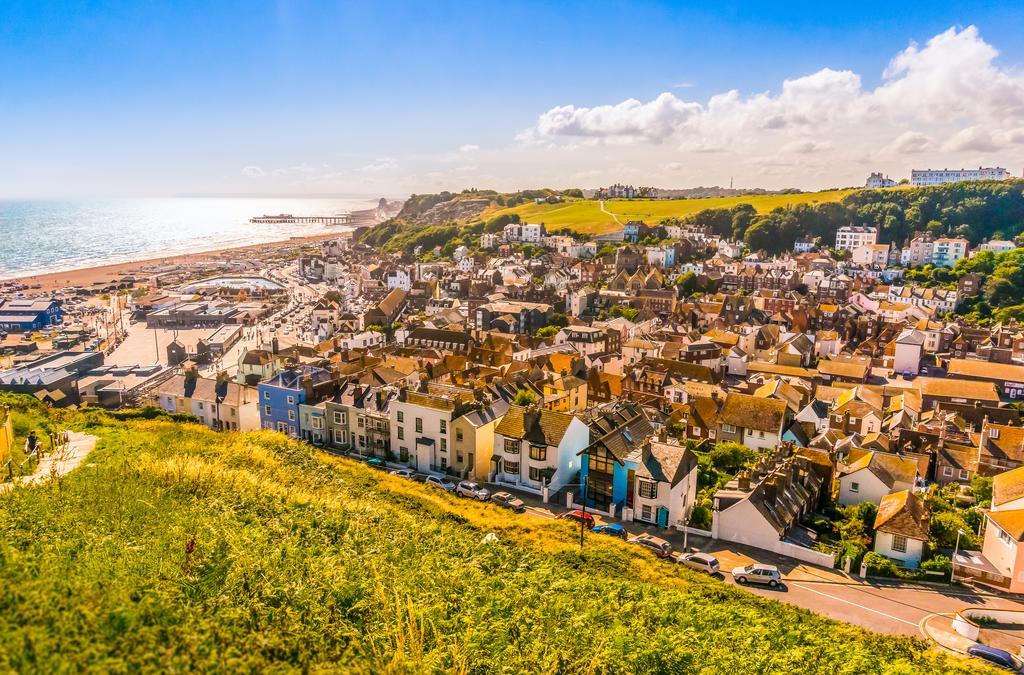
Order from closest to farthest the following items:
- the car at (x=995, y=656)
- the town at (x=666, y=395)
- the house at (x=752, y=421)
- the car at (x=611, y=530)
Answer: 1. the car at (x=995, y=656)
2. the town at (x=666, y=395)
3. the car at (x=611, y=530)
4. the house at (x=752, y=421)

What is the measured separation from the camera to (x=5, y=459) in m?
22.0

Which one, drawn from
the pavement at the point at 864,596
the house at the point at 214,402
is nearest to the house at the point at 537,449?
the pavement at the point at 864,596

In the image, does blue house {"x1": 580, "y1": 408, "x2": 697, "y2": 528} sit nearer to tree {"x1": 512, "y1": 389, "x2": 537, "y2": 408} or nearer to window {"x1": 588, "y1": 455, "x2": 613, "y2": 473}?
A: window {"x1": 588, "y1": 455, "x2": 613, "y2": 473}

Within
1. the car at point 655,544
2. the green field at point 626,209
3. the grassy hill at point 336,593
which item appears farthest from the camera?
the green field at point 626,209

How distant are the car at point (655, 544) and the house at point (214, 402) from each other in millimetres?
21082

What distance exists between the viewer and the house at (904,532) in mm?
21250

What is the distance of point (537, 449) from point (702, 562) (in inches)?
323

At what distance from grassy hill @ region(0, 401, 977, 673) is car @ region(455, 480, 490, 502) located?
9.63 ft

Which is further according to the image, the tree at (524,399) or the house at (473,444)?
the tree at (524,399)

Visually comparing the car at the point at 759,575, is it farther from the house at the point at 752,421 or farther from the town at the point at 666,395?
the house at the point at 752,421

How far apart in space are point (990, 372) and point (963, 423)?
14869mm

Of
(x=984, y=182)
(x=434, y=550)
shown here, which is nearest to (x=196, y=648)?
(x=434, y=550)

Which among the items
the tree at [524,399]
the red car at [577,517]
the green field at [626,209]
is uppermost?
the green field at [626,209]

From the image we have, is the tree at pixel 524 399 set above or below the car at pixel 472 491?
above
